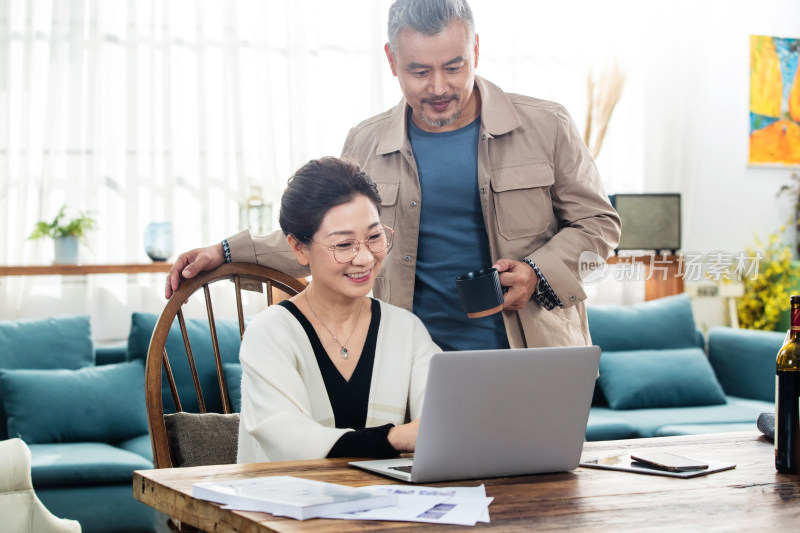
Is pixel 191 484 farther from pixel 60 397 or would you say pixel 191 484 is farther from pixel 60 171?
pixel 60 171

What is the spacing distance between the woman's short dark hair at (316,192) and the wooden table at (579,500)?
53 cm

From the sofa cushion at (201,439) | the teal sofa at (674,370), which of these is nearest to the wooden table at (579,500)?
the sofa cushion at (201,439)

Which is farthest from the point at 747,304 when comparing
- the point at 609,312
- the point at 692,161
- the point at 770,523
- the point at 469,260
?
the point at 770,523

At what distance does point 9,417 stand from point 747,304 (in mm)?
3715

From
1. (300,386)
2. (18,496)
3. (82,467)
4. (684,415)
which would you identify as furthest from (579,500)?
(684,415)

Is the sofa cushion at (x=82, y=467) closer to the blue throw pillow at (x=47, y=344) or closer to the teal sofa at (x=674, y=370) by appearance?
the blue throw pillow at (x=47, y=344)

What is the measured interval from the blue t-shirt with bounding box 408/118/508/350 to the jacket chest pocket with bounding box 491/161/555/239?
51 millimetres

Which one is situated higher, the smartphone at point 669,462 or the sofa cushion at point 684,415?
the smartphone at point 669,462

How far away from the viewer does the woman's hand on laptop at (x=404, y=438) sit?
1401 mm

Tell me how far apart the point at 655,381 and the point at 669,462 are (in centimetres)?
280

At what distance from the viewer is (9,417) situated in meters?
3.39

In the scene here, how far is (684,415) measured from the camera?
3.88 m

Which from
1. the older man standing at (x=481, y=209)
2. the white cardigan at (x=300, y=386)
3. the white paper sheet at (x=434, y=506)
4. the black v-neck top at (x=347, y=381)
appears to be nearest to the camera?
the white paper sheet at (x=434, y=506)

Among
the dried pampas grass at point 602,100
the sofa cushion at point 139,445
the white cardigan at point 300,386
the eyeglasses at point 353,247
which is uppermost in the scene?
the dried pampas grass at point 602,100
